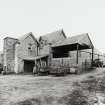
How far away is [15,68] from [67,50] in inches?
487

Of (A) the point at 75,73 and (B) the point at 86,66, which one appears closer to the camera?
(A) the point at 75,73

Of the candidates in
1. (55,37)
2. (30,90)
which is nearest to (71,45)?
(55,37)

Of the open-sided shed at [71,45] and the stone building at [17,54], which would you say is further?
the stone building at [17,54]

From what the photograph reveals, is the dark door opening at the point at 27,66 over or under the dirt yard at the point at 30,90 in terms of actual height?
over

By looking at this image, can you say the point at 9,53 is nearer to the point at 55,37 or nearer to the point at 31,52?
the point at 31,52

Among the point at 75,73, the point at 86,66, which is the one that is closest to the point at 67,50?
the point at 86,66

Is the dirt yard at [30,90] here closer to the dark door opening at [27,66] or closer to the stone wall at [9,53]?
the dark door opening at [27,66]

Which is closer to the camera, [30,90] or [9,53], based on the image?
[30,90]

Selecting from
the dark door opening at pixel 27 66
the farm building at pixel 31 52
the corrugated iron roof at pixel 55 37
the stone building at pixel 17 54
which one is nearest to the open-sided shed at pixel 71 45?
the farm building at pixel 31 52

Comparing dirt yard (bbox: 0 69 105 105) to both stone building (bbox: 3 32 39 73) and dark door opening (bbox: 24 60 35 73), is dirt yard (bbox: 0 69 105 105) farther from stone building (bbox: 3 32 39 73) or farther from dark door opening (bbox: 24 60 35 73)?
dark door opening (bbox: 24 60 35 73)

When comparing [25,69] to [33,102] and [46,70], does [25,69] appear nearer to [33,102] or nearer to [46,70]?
[46,70]

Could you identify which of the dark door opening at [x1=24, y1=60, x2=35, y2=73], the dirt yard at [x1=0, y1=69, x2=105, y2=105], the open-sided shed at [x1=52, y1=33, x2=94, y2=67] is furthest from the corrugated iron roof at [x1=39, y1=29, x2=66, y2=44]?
the dirt yard at [x1=0, y1=69, x2=105, y2=105]

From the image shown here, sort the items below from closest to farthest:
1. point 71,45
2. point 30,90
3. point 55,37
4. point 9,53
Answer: point 30,90 < point 71,45 < point 55,37 < point 9,53

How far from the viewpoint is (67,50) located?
2814 cm
